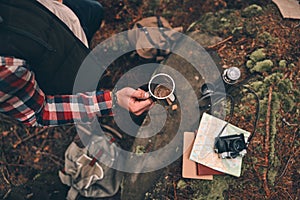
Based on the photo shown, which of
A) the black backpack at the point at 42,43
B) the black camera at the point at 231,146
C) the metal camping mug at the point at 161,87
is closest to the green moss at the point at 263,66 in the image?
A: the black camera at the point at 231,146

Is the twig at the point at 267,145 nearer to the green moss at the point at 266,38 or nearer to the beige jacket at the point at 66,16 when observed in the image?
the green moss at the point at 266,38

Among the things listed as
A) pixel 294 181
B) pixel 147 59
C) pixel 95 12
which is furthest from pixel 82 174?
pixel 294 181

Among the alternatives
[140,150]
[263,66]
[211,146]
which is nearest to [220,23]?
[263,66]

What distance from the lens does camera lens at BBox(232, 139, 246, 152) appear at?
5.88 feet

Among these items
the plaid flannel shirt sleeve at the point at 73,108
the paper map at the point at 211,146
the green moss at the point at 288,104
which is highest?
the green moss at the point at 288,104

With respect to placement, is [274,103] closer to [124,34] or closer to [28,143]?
[124,34]

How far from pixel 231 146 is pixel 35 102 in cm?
114

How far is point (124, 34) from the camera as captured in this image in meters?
2.73

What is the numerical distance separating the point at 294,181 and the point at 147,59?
57.6 inches

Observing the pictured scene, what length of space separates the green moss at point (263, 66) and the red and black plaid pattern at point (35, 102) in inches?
40.0

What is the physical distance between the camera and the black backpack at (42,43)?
4.40 ft

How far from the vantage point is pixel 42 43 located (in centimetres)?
146

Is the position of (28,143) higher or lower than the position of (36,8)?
lower

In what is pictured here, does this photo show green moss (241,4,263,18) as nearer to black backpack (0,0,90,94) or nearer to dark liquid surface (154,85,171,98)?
dark liquid surface (154,85,171,98)
